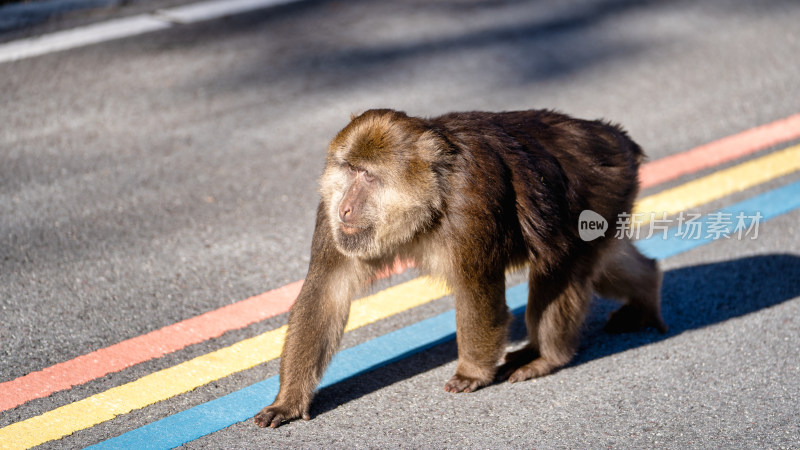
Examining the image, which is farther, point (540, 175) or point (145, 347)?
point (145, 347)

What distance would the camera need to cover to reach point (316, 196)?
540 cm

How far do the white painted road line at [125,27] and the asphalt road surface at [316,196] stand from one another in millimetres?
161

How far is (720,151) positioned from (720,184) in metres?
0.48

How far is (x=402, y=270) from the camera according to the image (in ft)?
15.6

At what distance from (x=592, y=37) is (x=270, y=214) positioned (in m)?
3.86

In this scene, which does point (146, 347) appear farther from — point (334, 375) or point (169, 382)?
point (334, 375)

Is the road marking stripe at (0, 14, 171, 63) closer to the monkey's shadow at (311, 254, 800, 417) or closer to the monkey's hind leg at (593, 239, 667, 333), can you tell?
the monkey's shadow at (311, 254, 800, 417)

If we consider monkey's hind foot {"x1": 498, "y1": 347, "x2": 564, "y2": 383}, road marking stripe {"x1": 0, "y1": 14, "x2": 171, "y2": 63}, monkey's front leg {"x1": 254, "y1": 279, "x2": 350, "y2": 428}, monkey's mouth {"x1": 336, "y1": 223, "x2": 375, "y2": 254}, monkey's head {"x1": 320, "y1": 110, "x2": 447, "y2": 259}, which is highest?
monkey's head {"x1": 320, "y1": 110, "x2": 447, "y2": 259}

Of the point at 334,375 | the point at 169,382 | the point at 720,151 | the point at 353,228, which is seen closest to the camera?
the point at 353,228

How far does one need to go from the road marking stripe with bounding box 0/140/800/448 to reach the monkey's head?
2.75ft

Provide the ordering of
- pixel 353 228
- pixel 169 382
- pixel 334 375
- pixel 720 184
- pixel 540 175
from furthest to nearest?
pixel 720 184 < pixel 334 375 < pixel 169 382 < pixel 540 175 < pixel 353 228

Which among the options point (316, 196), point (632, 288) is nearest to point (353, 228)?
point (632, 288)

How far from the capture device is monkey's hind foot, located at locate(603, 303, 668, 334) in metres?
4.19

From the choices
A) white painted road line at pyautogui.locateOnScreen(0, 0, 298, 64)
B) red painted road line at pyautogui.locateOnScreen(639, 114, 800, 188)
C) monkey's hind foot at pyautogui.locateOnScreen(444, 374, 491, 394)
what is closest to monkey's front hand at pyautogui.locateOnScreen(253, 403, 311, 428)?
monkey's hind foot at pyautogui.locateOnScreen(444, 374, 491, 394)
